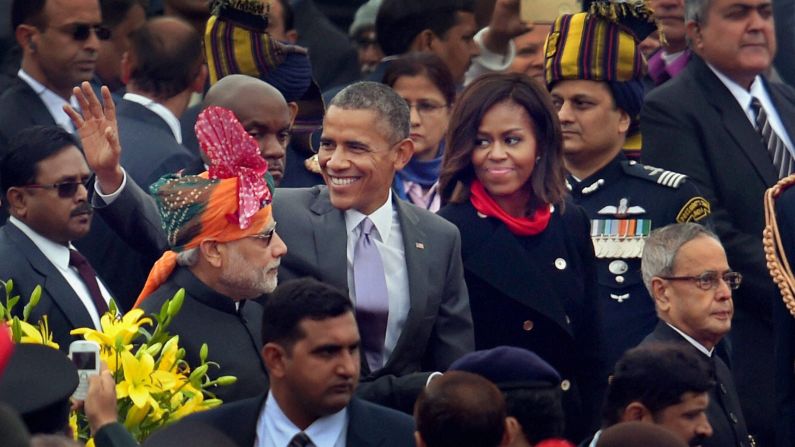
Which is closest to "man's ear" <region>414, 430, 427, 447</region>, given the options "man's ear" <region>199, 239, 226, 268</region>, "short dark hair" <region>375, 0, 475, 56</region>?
"man's ear" <region>199, 239, 226, 268</region>

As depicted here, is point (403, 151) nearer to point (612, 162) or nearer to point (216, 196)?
point (216, 196)

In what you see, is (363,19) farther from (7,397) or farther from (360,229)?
(7,397)

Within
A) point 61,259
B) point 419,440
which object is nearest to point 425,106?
point 61,259

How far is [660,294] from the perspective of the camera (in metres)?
8.29

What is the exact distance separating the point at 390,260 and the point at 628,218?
4.77ft

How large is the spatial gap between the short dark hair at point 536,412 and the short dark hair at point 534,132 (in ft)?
5.80

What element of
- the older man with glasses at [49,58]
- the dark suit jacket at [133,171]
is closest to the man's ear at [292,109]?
the dark suit jacket at [133,171]

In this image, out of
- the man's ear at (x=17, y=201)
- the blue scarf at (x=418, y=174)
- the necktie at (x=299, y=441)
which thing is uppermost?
the man's ear at (x=17, y=201)

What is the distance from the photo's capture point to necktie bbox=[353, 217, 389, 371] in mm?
7750

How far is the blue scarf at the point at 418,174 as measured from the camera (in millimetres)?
9359

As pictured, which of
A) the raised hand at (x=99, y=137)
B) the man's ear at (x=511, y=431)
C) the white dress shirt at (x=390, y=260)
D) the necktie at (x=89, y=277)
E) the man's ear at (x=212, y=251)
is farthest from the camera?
the raised hand at (x=99, y=137)

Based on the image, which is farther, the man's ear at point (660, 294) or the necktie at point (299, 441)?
the man's ear at point (660, 294)

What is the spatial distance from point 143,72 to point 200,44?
11.9 inches

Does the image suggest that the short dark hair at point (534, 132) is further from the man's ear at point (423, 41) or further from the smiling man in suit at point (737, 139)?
the man's ear at point (423, 41)
